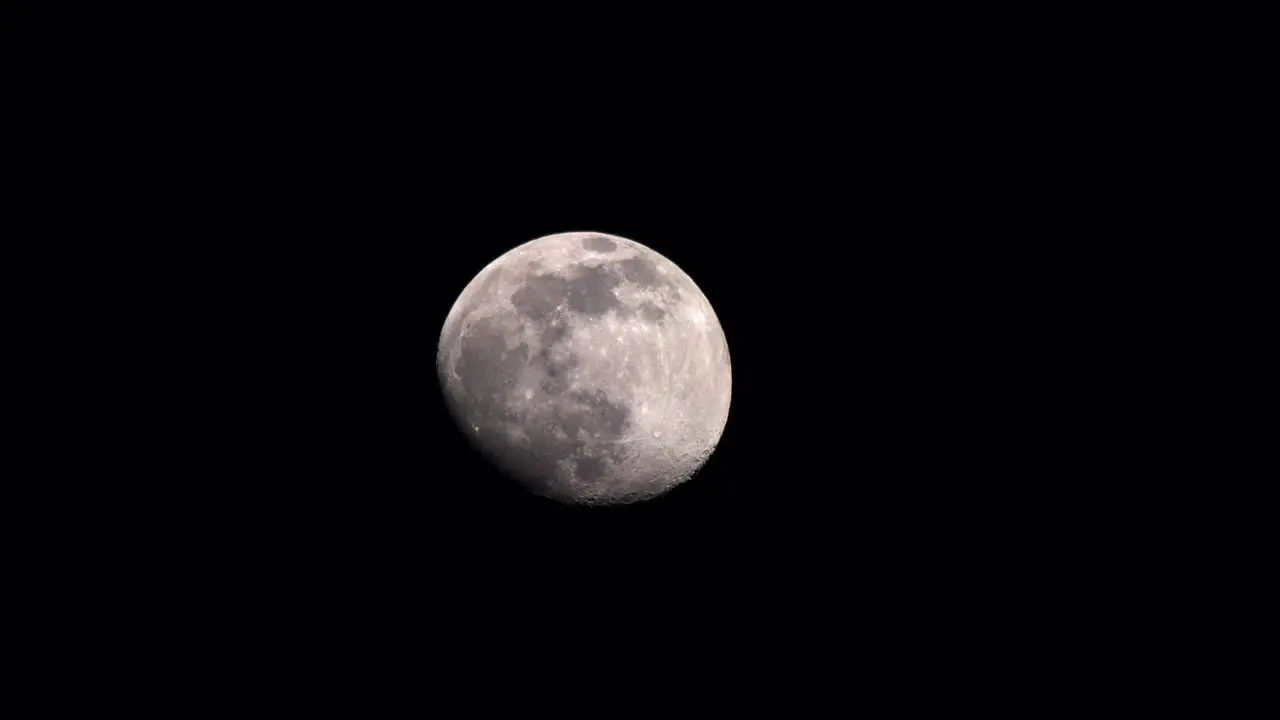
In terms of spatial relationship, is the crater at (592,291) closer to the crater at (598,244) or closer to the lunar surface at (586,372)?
the lunar surface at (586,372)

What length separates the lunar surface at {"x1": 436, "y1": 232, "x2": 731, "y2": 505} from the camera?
345cm

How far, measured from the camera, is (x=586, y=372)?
3424 millimetres

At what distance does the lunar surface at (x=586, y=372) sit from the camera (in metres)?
3.45

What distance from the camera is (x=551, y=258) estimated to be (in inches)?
147

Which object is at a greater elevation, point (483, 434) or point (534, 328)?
point (534, 328)

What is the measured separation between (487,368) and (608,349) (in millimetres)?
589

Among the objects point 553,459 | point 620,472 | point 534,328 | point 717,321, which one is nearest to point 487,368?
point 534,328

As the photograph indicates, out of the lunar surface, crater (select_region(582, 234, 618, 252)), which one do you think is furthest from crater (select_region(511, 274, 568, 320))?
crater (select_region(582, 234, 618, 252))

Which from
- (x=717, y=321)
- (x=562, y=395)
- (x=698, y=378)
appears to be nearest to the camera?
(x=562, y=395)

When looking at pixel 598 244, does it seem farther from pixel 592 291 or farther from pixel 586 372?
pixel 586 372

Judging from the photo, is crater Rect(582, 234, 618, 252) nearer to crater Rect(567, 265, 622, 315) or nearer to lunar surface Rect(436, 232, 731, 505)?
lunar surface Rect(436, 232, 731, 505)

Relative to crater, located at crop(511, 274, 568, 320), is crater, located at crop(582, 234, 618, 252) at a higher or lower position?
higher

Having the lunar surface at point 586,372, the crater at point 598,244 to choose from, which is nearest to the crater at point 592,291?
the lunar surface at point 586,372

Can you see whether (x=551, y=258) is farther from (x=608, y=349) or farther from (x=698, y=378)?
(x=698, y=378)
